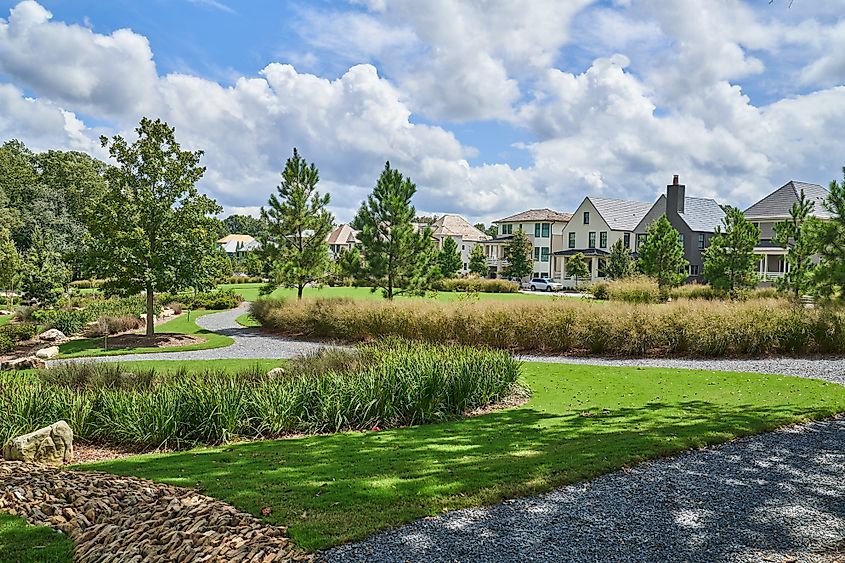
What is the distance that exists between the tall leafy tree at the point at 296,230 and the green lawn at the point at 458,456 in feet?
57.0

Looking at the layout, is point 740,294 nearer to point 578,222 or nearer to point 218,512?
point 218,512

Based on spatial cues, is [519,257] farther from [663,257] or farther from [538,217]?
[663,257]

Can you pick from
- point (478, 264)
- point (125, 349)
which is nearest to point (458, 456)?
point (125, 349)

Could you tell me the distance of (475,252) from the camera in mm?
63094

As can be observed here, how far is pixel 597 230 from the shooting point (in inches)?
2343

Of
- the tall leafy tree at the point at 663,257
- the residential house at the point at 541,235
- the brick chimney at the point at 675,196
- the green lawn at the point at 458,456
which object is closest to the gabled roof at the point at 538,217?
the residential house at the point at 541,235

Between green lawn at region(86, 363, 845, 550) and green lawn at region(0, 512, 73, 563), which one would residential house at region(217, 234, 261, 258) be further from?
green lawn at region(0, 512, 73, 563)

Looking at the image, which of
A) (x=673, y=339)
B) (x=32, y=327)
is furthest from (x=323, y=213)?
(x=673, y=339)

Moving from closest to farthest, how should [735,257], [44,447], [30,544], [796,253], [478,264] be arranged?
[30,544], [44,447], [796,253], [735,257], [478,264]

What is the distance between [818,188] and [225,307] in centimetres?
4309

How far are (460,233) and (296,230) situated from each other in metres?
56.5

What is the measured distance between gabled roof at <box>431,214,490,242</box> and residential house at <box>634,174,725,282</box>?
99.0 feet

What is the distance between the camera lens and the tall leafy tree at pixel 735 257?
3161cm

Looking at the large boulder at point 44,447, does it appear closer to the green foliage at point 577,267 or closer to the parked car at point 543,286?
the parked car at point 543,286
